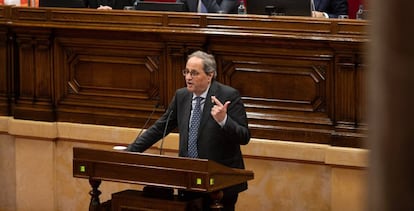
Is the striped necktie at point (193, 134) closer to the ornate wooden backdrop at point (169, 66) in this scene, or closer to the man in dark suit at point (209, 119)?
the man in dark suit at point (209, 119)

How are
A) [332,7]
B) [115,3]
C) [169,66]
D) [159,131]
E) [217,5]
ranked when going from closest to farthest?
[159,131] → [169,66] → [217,5] → [115,3] → [332,7]

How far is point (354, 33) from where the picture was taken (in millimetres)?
5871

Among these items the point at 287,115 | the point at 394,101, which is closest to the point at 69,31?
the point at 287,115

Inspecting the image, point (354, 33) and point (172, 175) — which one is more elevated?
point (354, 33)

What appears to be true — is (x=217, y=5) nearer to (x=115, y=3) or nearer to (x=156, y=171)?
(x=115, y=3)

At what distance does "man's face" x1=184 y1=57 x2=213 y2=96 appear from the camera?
4.85 m

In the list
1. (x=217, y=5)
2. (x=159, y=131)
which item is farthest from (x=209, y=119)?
(x=217, y=5)

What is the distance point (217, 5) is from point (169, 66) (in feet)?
3.07

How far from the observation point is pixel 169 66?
6.54 m

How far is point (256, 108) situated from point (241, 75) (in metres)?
0.27

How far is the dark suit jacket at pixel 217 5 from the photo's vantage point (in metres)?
7.14

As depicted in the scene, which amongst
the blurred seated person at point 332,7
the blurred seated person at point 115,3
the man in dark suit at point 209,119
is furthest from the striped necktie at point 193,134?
the blurred seated person at point 332,7

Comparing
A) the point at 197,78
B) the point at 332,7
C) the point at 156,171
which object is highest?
the point at 332,7

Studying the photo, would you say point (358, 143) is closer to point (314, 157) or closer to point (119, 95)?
point (314, 157)
